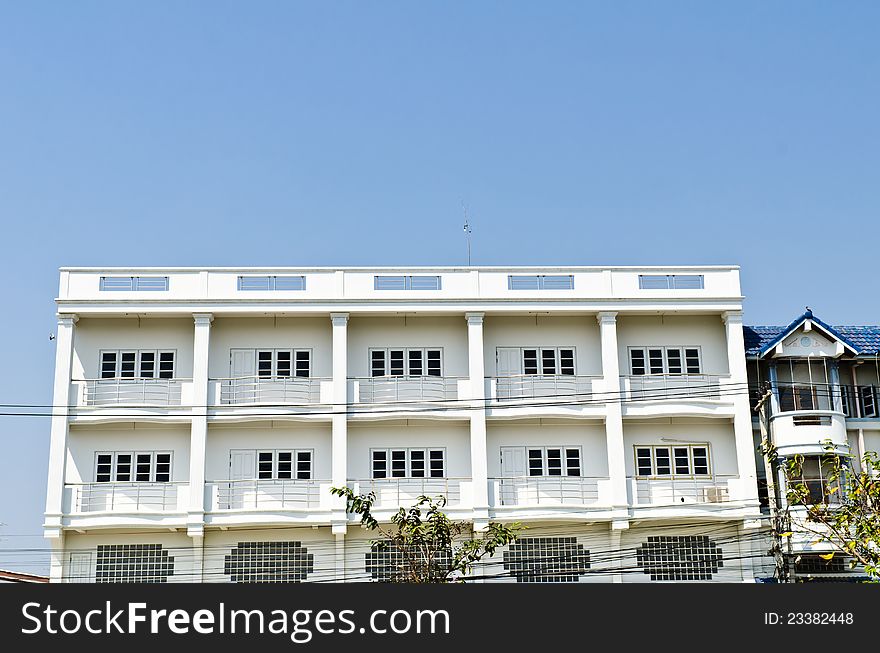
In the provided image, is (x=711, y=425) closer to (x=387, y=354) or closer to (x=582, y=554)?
(x=582, y=554)

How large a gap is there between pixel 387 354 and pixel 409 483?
396cm

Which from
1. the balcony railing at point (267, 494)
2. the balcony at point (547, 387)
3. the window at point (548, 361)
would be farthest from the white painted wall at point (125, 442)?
the window at point (548, 361)

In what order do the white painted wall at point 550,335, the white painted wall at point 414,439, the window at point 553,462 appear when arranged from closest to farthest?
the white painted wall at point 414,439, the window at point 553,462, the white painted wall at point 550,335

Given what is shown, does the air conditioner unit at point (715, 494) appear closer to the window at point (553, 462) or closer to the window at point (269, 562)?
the window at point (553, 462)

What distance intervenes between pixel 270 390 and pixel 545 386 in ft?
26.0

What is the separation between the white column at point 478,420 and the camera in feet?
104

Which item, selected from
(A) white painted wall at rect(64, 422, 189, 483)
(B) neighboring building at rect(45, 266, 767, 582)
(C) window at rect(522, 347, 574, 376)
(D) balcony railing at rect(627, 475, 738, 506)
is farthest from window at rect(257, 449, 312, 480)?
(D) balcony railing at rect(627, 475, 738, 506)

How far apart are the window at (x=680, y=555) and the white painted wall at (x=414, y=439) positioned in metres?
5.56

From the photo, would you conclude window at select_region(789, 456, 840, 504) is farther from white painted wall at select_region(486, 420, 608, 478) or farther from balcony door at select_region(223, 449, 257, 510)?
balcony door at select_region(223, 449, 257, 510)

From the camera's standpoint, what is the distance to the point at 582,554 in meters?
32.6

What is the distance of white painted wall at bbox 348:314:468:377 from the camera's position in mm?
33938
